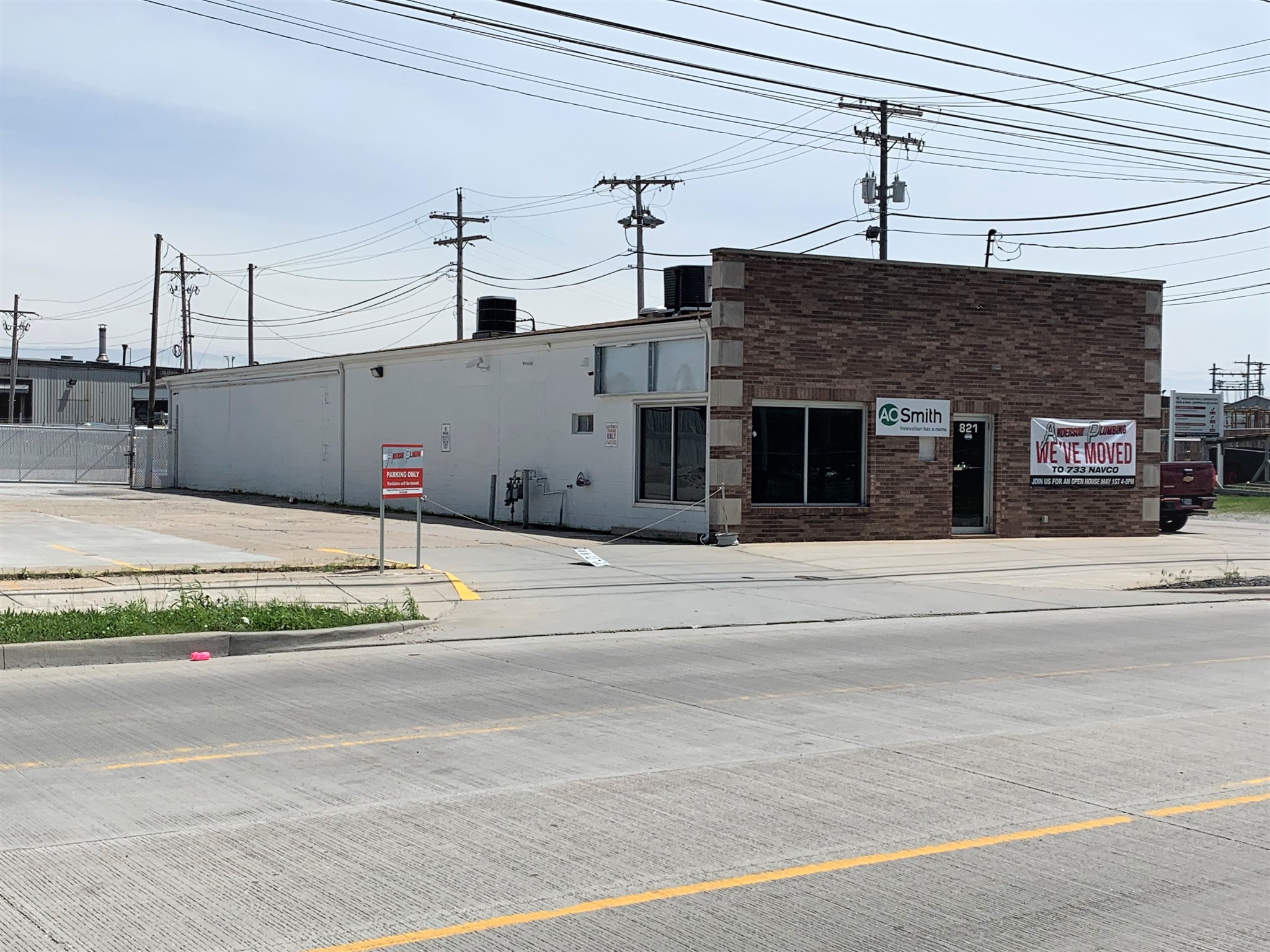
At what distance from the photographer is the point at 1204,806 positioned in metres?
7.07

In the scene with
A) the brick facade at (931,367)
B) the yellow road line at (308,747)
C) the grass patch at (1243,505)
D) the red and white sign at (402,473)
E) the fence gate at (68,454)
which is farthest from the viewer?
the fence gate at (68,454)

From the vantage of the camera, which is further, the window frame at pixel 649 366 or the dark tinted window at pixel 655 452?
the dark tinted window at pixel 655 452

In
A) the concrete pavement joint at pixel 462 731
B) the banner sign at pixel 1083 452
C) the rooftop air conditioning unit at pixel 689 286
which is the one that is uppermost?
the rooftop air conditioning unit at pixel 689 286

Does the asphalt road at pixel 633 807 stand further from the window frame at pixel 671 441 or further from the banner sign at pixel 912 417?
the banner sign at pixel 912 417

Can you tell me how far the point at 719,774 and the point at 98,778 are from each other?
3477 millimetres

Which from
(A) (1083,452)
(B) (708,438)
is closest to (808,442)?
(B) (708,438)

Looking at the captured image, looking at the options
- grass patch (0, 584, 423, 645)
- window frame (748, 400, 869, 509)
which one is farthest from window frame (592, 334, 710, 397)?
grass patch (0, 584, 423, 645)

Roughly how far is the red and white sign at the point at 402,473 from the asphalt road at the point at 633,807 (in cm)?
615

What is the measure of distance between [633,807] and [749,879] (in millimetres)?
1287

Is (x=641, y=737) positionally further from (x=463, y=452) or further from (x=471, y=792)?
(x=463, y=452)

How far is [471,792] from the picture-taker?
727cm

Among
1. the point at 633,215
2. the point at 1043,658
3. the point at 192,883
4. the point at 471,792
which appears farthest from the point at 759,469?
the point at 633,215

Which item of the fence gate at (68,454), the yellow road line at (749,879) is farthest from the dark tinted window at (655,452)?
the fence gate at (68,454)

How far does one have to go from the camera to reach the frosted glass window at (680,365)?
81.0 feet
